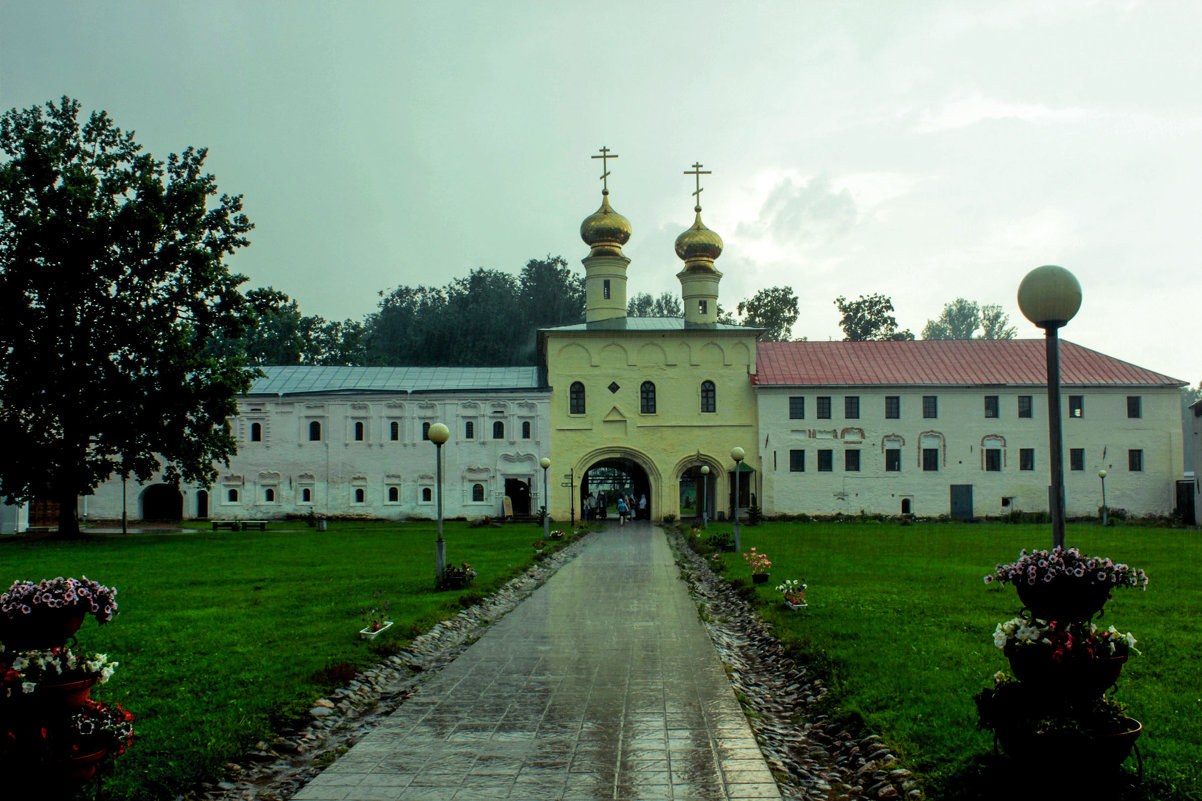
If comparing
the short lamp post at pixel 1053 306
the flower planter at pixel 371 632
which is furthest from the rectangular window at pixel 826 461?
the short lamp post at pixel 1053 306

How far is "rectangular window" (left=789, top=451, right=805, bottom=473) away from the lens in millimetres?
41375

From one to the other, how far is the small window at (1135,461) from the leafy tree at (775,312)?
28.6 m

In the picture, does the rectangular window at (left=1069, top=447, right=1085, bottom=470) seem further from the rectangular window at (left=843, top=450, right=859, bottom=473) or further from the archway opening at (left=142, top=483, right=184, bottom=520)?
the archway opening at (left=142, top=483, right=184, bottom=520)

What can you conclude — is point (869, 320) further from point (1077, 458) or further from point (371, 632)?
point (371, 632)

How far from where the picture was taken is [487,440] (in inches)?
1661

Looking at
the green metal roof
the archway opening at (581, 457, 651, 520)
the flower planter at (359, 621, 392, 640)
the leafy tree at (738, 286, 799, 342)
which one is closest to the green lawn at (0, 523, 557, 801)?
the flower planter at (359, 621, 392, 640)

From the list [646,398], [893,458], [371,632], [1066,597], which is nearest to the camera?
[1066,597]

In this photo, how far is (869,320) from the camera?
214 feet

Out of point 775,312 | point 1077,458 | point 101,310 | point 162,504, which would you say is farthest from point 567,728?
point 775,312

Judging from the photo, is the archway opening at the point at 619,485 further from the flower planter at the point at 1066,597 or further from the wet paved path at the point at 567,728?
the flower planter at the point at 1066,597

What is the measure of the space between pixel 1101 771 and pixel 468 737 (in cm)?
414

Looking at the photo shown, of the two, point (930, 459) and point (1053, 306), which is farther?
point (930, 459)

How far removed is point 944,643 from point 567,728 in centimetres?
466

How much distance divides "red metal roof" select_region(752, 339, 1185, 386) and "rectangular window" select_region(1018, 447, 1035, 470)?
9.18 ft
